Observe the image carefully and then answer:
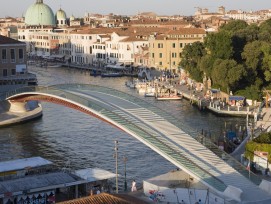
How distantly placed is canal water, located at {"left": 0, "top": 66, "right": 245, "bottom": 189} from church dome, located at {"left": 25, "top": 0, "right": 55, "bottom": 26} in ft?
132

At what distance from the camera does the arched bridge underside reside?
10.4 m

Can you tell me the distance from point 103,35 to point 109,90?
27.6 meters

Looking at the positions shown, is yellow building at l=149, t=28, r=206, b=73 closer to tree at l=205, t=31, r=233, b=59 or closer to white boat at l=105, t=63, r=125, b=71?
white boat at l=105, t=63, r=125, b=71

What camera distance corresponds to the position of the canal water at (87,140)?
13.4m

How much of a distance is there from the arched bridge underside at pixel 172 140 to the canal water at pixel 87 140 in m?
1.05

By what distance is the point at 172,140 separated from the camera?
458 inches

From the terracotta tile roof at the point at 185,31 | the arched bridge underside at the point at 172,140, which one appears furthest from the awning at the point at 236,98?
the terracotta tile roof at the point at 185,31

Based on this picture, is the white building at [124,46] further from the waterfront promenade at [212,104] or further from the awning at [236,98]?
the awning at [236,98]

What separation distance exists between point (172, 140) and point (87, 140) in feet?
16.1

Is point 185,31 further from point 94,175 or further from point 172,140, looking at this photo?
point 94,175

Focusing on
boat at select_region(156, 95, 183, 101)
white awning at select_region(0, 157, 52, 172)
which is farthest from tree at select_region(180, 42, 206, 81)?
white awning at select_region(0, 157, 52, 172)

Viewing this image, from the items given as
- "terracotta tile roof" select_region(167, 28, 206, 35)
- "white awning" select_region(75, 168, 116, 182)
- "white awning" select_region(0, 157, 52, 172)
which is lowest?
"white awning" select_region(75, 168, 116, 182)

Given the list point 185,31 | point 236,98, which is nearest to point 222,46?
point 236,98

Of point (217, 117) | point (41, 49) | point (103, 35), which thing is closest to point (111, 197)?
point (217, 117)
